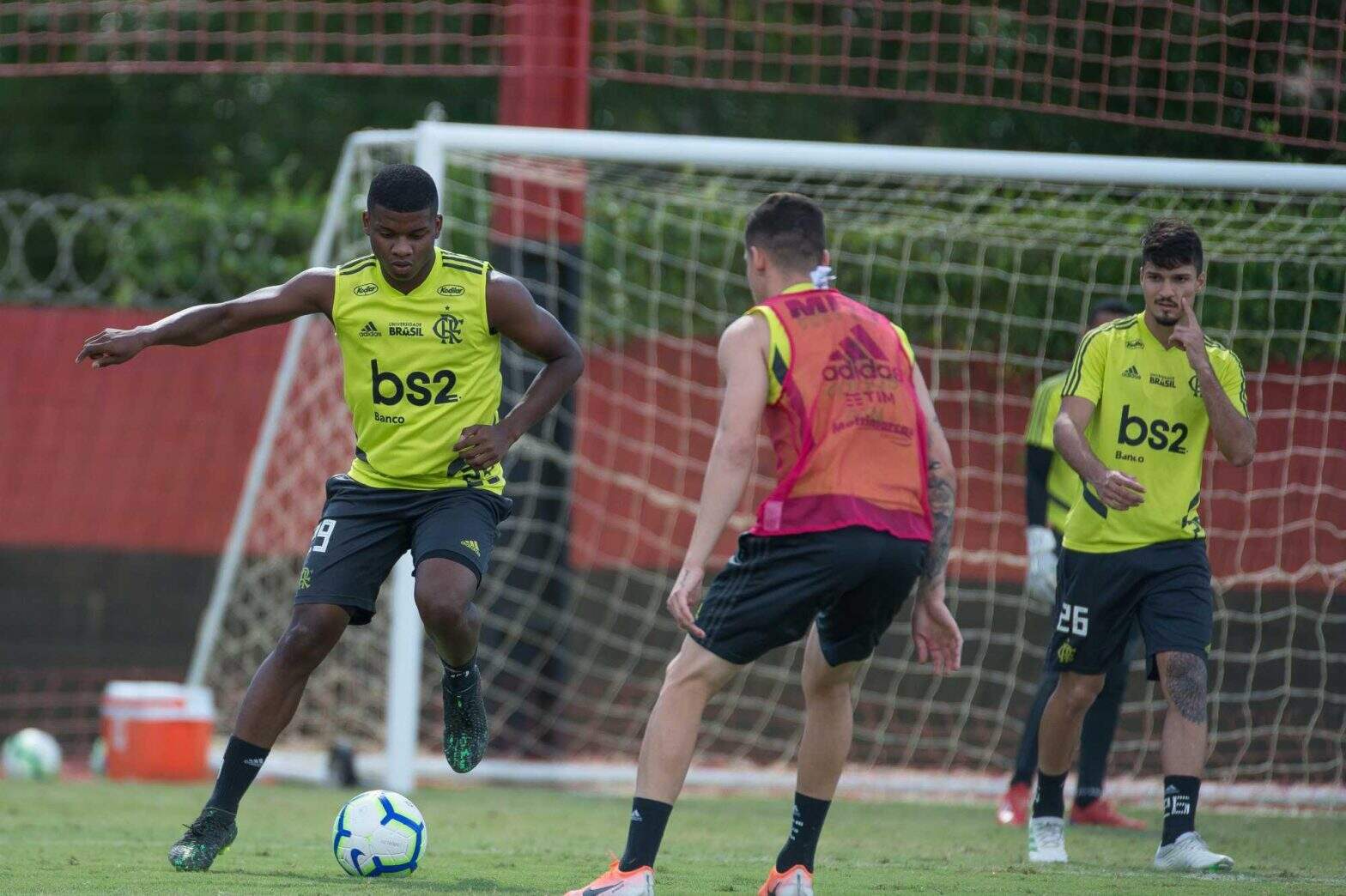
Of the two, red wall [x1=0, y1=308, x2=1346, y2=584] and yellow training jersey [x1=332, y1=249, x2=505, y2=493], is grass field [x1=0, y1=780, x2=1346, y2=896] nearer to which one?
yellow training jersey [x1=332, y1=249, x2=505, y2=493]

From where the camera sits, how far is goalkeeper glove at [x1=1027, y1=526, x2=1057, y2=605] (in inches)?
306

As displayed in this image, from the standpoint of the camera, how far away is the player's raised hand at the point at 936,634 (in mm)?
4926

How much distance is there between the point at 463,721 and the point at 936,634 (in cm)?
168

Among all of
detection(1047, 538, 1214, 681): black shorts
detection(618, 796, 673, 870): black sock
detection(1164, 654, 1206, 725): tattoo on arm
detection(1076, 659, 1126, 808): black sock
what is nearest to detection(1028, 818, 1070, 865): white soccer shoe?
detection(1047, 538, 1214, 681): black shorts

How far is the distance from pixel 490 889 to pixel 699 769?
14.5 ft

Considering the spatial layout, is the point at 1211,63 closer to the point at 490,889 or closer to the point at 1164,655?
the point at 1164,655

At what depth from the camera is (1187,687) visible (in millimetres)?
5922

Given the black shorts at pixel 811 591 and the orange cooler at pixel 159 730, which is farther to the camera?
the orange cooler at pixel 159 730

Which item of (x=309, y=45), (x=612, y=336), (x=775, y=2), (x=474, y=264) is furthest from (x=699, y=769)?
(x=309, y=45)

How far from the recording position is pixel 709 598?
4887 millimetres

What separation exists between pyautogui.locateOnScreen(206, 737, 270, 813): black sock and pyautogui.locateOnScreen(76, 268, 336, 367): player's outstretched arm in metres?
1.32

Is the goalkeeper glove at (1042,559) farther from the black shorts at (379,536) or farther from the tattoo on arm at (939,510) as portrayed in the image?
the black shorts at (379,536)

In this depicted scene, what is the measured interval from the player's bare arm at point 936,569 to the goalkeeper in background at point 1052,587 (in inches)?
Answer: 109

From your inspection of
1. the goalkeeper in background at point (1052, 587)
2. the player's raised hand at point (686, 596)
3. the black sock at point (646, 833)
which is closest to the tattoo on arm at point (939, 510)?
the player's raised hand at point (686, 596)
